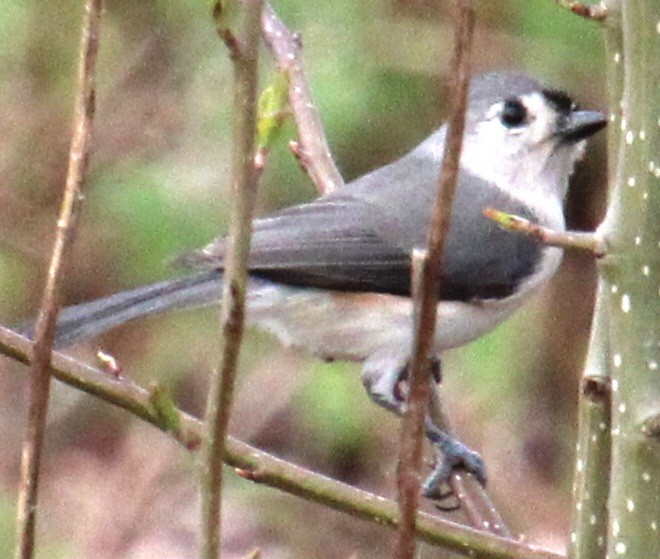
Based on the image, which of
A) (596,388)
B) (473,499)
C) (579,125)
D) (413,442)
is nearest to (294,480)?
(596,388)

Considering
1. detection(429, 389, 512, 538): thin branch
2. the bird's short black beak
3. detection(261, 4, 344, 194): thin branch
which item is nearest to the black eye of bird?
the bird's short black beak

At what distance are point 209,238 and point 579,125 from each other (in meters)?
1.44

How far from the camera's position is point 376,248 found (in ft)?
10.1

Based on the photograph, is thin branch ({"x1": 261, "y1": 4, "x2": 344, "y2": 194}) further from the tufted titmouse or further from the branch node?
the branch node

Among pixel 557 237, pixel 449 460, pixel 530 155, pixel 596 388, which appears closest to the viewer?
pixel 557 237

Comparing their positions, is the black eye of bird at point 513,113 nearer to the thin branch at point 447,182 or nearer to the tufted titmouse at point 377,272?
the tufted titmouse at point 377,272

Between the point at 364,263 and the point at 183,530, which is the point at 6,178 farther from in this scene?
the point at 364,263

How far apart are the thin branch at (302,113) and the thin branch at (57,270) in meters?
1.59

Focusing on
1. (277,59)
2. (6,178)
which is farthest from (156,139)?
(277,59)

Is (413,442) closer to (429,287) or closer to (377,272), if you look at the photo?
(429,287)

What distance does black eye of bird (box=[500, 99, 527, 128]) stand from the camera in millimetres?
3285

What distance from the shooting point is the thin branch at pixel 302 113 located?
284 centimetres

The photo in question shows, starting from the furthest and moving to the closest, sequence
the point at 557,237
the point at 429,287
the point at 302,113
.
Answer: the point at 302,113 < the point at 557,237 < the point at 429,287

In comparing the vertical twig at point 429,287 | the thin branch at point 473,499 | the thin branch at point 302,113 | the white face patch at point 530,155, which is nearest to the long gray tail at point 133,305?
the thin branch at point 302,113
